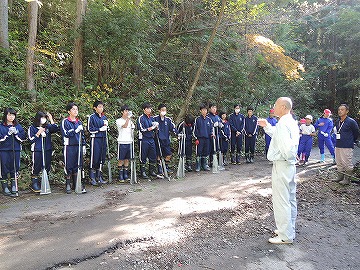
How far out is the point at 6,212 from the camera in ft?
19.0

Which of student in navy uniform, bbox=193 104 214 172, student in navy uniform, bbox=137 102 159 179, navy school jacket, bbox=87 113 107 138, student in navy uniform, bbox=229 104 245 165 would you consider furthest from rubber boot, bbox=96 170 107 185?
student in navy uniform, bbox=229 104 245 165

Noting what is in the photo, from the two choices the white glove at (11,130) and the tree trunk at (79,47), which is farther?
the tree trunk at (79,47)

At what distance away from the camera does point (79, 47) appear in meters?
11.2

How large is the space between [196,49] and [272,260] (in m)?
10.8

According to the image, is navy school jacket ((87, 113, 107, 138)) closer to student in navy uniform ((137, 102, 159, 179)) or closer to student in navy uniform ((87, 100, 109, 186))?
student in navy uniform ((87, 100, 109, 186))

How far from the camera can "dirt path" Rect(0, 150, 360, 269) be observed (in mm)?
4129

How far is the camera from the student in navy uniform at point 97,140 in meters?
7.96

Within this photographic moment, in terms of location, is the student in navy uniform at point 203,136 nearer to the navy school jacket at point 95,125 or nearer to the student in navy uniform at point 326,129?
the navy school jacket at point 95,125

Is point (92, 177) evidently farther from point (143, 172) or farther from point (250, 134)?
point (250, 134)

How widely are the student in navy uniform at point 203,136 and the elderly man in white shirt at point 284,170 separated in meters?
5.20

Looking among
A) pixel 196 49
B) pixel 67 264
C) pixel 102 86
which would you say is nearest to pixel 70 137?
A: pixel 67 264

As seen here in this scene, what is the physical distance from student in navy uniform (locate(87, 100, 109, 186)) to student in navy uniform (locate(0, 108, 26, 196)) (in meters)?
1.68

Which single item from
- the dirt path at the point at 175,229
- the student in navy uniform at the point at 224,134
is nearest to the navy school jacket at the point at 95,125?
the dirt path at the point at 175,229

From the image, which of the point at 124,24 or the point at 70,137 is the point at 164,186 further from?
the point at 124,24
